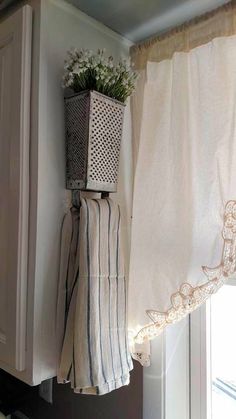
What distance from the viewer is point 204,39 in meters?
0.85

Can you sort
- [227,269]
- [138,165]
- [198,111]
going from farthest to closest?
[138,165], [198,111], [227,269]

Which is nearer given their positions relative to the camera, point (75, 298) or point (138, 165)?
point (75, 298)

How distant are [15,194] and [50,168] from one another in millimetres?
124

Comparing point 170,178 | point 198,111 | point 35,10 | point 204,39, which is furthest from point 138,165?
point 35,10

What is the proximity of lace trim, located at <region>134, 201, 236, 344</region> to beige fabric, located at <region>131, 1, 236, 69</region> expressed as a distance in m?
0.45

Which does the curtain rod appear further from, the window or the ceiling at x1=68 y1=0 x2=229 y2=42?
the window

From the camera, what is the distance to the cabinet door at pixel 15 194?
86cm

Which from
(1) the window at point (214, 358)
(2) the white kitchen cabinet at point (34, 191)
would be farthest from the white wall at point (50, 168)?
(1) the window at point (214, 358)

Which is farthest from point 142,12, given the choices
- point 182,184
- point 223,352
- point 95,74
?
point 223,352

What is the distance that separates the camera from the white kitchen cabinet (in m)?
0.85

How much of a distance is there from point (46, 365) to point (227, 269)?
21.3 inches

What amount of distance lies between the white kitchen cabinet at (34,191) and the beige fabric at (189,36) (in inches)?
9.3

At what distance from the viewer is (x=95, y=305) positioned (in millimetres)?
812

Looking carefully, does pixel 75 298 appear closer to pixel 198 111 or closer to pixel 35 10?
pixel 198 111
